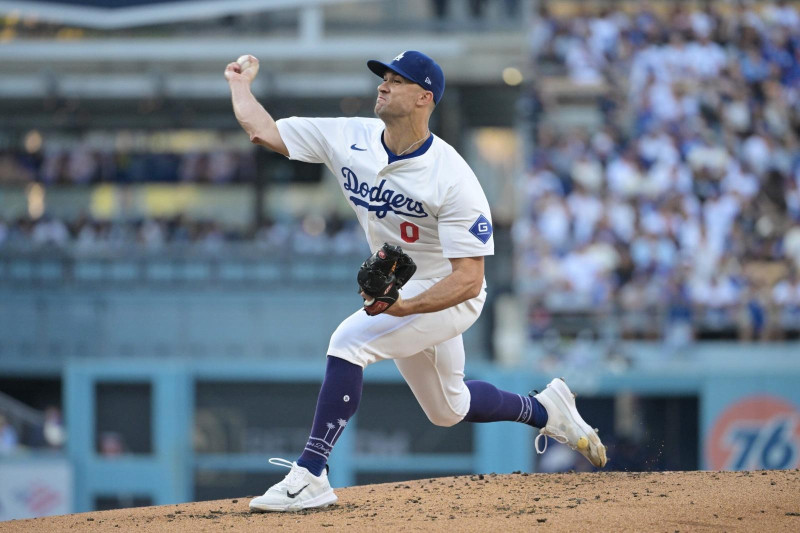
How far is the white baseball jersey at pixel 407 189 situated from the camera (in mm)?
4613

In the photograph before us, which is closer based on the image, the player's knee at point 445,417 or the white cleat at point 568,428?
the player's knee at point 445,417

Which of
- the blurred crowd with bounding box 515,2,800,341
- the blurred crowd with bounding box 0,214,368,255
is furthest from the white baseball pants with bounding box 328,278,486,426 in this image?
the blurred crowd with bounding box 0,214,368,255

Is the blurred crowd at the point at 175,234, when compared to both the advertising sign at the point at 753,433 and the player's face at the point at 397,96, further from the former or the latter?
the player's face at the point at 397,96

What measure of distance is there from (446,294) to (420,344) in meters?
0.30

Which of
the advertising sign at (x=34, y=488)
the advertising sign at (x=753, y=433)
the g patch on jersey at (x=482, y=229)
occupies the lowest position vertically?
the advertising sign at (x=34, y=488)

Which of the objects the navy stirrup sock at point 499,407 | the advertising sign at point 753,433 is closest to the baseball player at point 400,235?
the navy stirrup sock at point 499,407

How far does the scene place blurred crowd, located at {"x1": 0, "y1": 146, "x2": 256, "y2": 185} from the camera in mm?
17453

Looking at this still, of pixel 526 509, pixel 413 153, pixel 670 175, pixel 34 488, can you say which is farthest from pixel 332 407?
pixel 670 175

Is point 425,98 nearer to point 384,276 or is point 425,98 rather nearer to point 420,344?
point 384,276

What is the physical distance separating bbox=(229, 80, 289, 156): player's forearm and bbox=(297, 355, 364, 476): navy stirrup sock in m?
0.94

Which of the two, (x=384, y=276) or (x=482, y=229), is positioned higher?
(x=482, y=229)

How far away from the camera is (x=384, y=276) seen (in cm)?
435

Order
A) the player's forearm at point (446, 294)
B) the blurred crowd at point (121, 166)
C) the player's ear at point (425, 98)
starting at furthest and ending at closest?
the blurred crowd at point (121, 166)
the player's ear at point (425, 98)
the player's forearm at point (446, 294)

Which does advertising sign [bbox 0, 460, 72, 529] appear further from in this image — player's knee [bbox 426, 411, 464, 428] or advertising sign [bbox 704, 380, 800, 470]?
player's knee [bbox 426, 411, 464, 428]
